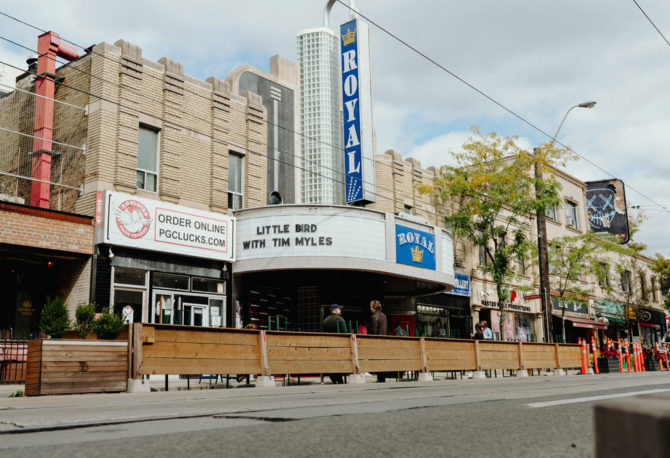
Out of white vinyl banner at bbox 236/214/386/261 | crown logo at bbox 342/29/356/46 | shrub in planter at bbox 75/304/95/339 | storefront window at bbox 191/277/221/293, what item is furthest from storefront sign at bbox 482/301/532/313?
shrub in planter at bbox 75/304/95/339

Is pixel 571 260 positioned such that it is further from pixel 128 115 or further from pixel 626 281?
pixel 128 115

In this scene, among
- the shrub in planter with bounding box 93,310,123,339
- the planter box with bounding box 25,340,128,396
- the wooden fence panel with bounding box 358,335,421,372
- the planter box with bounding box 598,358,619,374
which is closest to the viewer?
the planter box with bounding box 25,340,128,396

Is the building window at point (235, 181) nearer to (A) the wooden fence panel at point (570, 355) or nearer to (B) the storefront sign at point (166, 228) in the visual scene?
(B) the storefront sign at point (166, 228)

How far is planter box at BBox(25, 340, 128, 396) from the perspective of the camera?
1080 centimetres

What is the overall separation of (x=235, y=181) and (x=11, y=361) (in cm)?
1010

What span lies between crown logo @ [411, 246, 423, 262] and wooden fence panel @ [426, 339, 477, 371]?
6313 millimetres

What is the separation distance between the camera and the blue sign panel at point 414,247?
80.6 feet

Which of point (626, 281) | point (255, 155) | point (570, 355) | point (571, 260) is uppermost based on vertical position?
point (255, 155)

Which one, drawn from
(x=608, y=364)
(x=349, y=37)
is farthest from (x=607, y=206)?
(x=349, y=37)

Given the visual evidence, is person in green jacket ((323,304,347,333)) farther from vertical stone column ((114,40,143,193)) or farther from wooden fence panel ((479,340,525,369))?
vertical stone column ((114,40,143,193))

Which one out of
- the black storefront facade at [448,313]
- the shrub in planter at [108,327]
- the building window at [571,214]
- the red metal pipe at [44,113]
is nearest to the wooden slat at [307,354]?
the shrub in planter at [108,327]

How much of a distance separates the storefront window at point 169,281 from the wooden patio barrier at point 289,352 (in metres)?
7.72

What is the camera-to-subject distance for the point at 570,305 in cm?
4106

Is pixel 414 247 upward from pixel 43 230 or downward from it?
upward
